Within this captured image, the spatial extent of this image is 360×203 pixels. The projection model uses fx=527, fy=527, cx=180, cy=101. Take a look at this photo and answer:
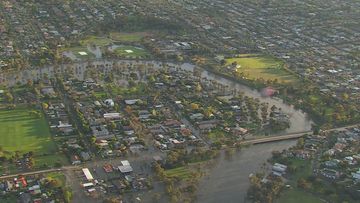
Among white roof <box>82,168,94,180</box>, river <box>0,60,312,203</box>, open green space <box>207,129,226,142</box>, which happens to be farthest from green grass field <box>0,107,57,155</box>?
open green space <box>207,129,226,142</box>

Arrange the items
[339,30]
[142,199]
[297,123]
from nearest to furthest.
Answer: [142,199] → [297,123] → [339,30]

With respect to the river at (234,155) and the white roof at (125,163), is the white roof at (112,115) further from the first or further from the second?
the river at (234,155)

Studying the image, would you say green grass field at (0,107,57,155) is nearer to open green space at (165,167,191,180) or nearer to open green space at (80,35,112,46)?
open green space at (165,167,191,180)

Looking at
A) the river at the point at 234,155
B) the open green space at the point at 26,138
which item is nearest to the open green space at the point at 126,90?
the river at the point at 234,155

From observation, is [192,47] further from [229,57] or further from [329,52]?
[329,52]

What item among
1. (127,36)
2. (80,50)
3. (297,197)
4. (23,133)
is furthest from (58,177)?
(127,36)

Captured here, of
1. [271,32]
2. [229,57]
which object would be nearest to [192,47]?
[229,57]

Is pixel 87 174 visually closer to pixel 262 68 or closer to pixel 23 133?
pixel 23 133
